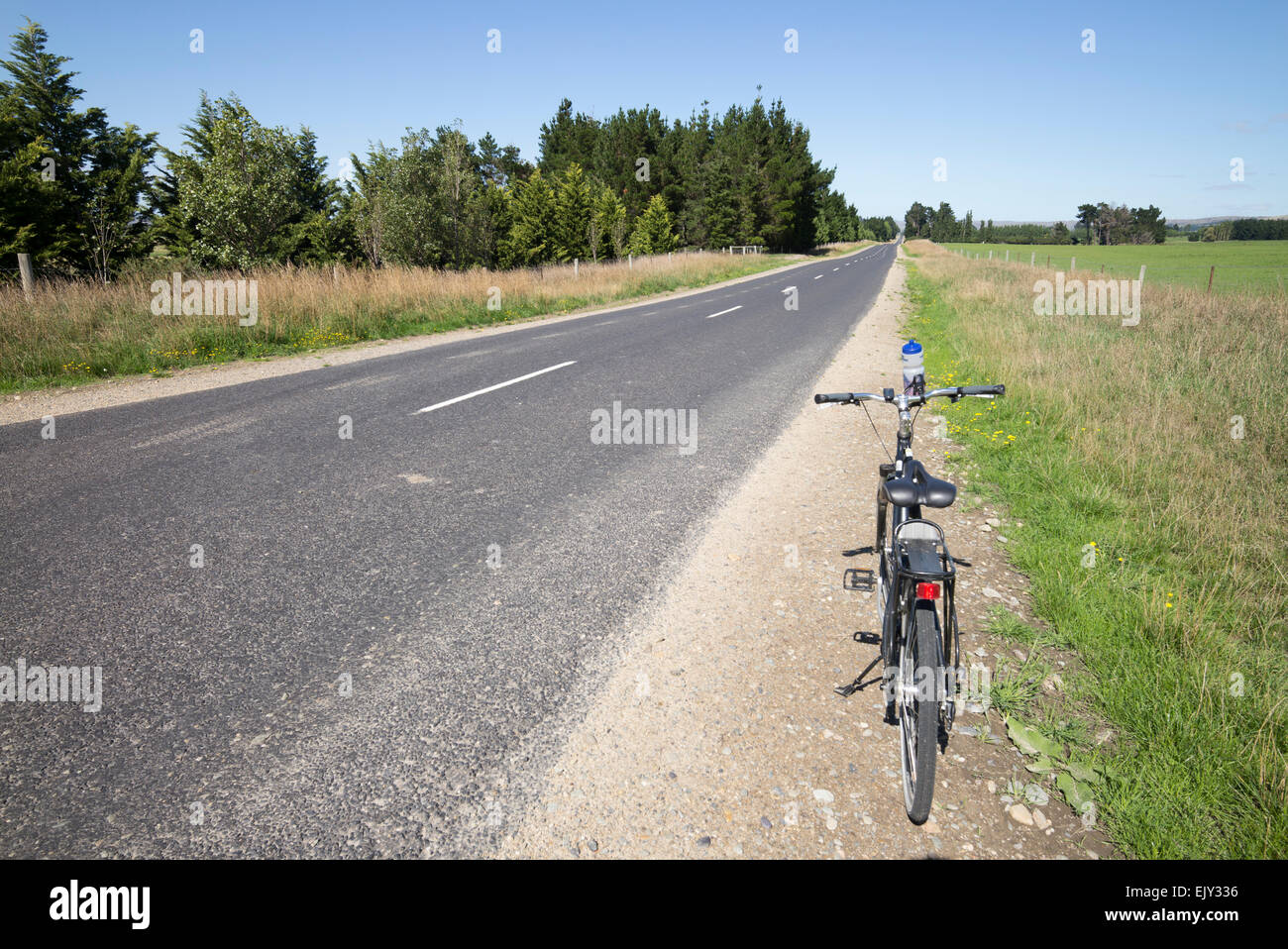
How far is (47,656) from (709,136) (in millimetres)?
84057

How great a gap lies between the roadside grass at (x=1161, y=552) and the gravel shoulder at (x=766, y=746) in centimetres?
37

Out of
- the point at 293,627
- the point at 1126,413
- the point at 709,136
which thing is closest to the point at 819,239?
the point at 709,136

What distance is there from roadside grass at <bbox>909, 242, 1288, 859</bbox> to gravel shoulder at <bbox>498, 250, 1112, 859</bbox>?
37cm

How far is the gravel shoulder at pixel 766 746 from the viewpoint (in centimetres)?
215

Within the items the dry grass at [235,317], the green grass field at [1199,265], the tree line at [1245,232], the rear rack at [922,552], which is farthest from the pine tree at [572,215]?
the tree line at [1245,232]

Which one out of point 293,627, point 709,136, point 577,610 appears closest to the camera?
point 293,627

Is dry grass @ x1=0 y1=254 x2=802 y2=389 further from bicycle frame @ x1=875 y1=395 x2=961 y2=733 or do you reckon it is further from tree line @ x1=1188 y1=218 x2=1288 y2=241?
tree line @ x1=1188 y1=218 x2=1288 y2=241

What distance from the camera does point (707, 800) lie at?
2.28 meters

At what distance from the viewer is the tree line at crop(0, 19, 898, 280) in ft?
90.3

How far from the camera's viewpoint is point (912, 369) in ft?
10.1

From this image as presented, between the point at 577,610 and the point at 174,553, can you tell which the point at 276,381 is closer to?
the point at 174,553

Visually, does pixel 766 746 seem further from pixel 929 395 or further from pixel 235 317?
pixel 235 317

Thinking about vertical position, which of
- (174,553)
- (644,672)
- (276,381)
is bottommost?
(644,672)

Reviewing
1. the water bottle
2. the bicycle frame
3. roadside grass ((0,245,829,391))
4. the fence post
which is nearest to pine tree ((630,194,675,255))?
roadside grass ((0,245,829,391))
